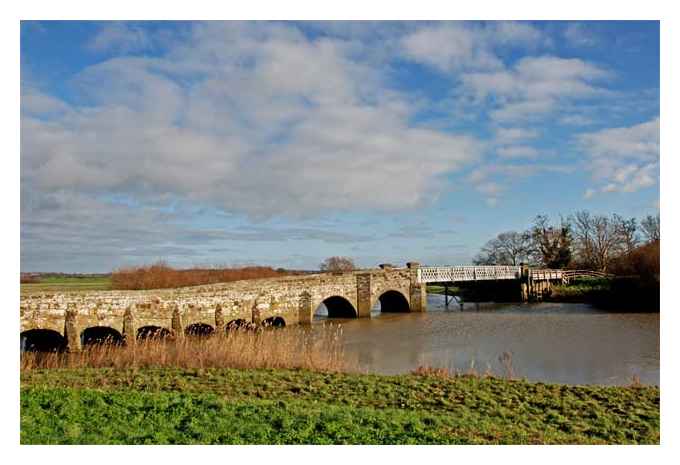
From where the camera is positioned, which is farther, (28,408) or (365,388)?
(365,388)

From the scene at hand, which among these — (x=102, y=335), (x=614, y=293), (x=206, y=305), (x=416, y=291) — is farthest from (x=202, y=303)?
(x=614, y=293)

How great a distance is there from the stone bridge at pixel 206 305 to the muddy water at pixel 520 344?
1.89 metres

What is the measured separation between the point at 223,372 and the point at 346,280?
729 inches

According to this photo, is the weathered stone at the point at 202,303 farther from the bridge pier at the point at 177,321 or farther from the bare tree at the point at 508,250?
the bare tree at the point at 508,250

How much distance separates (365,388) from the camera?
937 cm

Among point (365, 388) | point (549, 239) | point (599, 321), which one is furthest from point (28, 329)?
point (549, 239)

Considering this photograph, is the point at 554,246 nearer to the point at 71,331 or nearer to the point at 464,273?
the point at 464,273

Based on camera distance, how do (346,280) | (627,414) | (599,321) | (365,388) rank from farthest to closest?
(346,280) < (599,321) < (365,388) < (627,414)

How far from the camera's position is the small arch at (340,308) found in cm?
2911

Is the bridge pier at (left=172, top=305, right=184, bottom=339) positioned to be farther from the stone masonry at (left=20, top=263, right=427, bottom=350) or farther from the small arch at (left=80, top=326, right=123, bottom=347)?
the small arch at (left=80, top=326, right=123, bottom=347)

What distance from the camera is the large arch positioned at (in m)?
33.0
